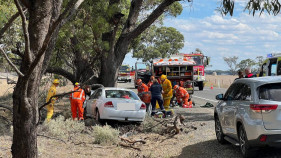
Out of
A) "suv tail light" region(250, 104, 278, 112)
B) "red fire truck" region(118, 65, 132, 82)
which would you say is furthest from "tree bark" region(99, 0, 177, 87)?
"red fire truck" region(118, 65, 132, 82)

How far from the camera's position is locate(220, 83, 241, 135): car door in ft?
26.7

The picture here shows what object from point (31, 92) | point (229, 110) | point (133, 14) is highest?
point (133, 14)

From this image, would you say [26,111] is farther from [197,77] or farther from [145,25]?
[197,77]

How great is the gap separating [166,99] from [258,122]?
9.97m

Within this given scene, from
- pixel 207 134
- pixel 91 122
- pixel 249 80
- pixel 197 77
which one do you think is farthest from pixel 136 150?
pixel 197 77

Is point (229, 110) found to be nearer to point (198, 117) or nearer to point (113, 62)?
point (198, 117)

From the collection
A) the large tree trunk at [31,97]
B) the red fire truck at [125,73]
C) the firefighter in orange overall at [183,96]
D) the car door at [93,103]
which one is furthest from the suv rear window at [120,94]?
the red fire truck at [125,73]

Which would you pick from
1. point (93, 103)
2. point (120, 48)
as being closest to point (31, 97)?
point (93, 103)

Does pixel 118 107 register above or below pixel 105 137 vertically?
above

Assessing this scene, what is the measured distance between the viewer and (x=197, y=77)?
100ft

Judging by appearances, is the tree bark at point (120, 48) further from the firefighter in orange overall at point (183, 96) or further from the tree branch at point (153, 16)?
the firefighter in orange overall at point (183, 96)

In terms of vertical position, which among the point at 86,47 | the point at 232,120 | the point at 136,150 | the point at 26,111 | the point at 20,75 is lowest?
the point at 136,150

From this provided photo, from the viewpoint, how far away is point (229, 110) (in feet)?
27.3

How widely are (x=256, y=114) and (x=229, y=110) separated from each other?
1551 mm
